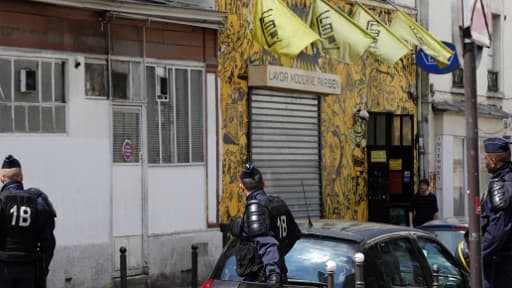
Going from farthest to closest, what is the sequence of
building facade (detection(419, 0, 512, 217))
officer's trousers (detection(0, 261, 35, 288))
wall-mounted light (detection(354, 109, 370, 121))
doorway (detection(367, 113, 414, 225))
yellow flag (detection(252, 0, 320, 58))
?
building facade (detection(419, 0, 512, 217)), doorway (detection(367, 113, 414, 225)), wall-mounted light (detection(354, 109, 370, 121)), yellow flag (detection(252, 0, 320, 58)), officer's trousers (detection(0, 261, 35, 288))

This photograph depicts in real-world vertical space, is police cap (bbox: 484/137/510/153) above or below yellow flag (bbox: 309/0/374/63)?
below

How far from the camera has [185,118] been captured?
16.4 metres

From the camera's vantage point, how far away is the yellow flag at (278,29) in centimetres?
1572

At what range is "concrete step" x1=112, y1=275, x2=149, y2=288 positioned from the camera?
14.9m

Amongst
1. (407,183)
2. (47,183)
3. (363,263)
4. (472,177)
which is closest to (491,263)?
(363,263)

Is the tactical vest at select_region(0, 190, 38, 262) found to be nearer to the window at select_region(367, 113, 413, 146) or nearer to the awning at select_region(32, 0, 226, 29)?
the awning at select_region(32, 0, 226, 29)

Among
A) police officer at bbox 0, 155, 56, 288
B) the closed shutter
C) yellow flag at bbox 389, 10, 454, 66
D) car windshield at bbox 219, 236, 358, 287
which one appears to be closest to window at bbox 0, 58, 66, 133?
police officer at bbox 0, 155, 56, 288

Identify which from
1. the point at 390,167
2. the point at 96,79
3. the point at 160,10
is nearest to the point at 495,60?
the point at 390,167

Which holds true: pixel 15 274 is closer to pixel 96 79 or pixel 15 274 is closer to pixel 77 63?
pixel 77 63

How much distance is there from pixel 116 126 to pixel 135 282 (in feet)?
8.17

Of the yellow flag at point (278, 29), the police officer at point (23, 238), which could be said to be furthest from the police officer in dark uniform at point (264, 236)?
the yellow flag at point (278, 29)

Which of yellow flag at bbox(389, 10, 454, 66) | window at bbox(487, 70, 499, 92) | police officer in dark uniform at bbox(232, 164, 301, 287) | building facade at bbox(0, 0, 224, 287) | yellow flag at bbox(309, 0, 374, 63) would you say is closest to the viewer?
police officer in dark uniform at bbox(232, 164, 301, 287)

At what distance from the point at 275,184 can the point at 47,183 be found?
5.60 metres

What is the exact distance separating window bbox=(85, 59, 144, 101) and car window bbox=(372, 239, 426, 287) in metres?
Answer: 7.44
